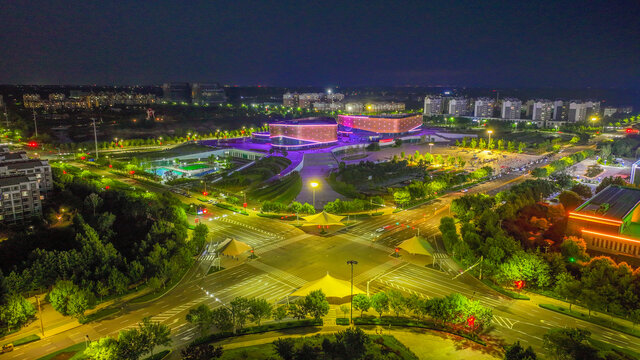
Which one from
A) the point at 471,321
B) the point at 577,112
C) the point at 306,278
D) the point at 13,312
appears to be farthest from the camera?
the point at 577,112

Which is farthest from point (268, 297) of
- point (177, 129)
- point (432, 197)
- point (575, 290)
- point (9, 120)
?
point (9, 120)

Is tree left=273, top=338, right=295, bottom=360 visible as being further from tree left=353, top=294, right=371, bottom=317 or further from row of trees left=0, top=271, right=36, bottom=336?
row of trees left=0, top=271, right=36, bottom=336

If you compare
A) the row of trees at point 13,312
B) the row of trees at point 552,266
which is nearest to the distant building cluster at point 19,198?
the row of trees at point 13,312

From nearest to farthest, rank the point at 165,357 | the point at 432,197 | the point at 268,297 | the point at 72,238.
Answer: the point at 165,357 → the point at 268,297 → the point at 72,238 → the point at 432,197

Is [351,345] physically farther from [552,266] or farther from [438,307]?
[552,266]

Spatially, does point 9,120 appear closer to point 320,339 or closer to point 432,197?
point 432,197

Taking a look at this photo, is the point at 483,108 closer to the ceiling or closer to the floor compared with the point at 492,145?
closer to the ceiling

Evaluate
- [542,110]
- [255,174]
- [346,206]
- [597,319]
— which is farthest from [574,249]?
[542,110]
